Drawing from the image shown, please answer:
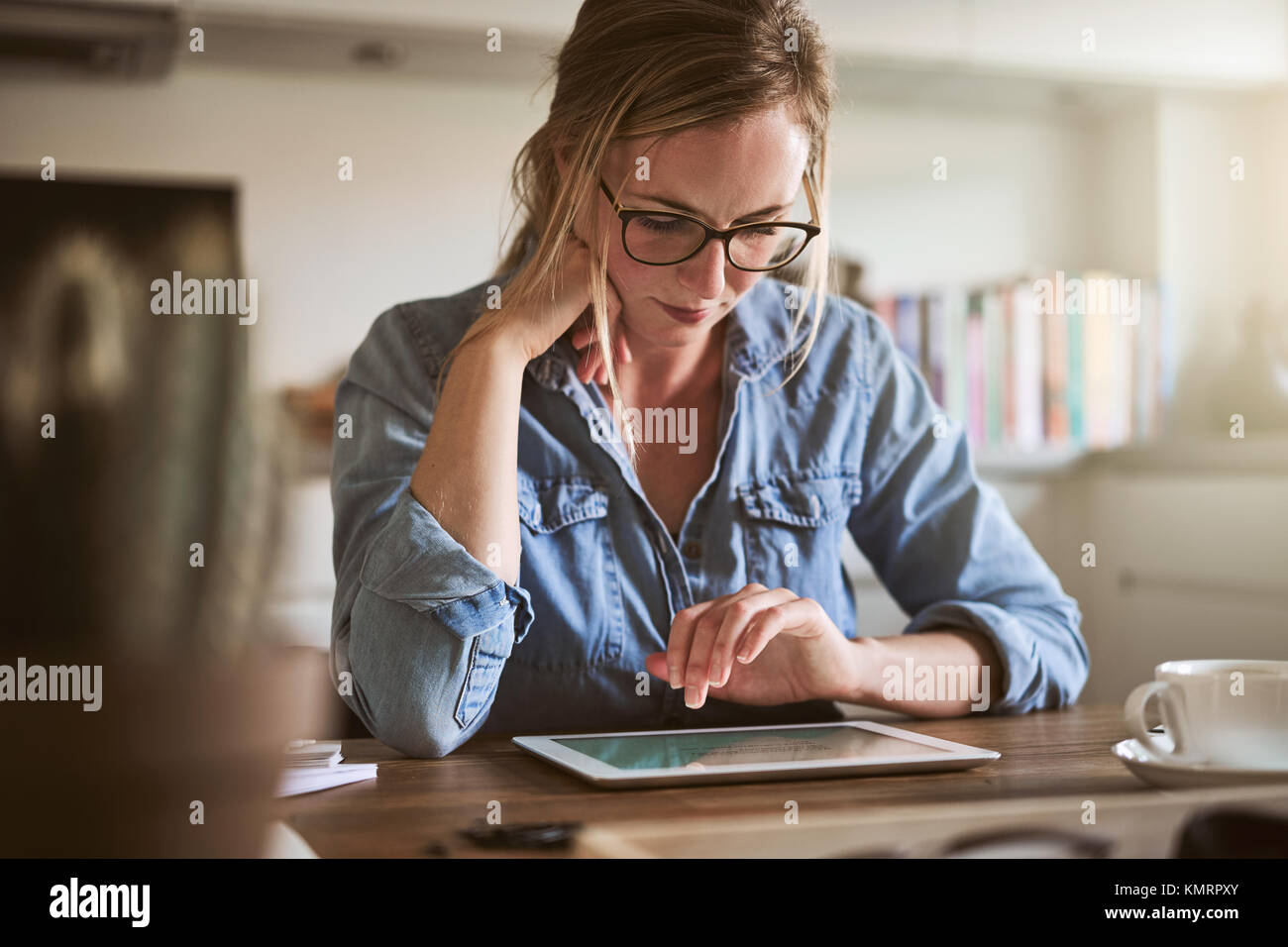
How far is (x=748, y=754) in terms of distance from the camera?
717 mm

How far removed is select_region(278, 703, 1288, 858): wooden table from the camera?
0.54 m

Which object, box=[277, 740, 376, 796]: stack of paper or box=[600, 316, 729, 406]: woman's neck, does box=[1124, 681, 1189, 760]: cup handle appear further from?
box=[600, 316, 729, 406]: woman's neck

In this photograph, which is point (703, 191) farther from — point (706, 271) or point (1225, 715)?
point (1225, 715)

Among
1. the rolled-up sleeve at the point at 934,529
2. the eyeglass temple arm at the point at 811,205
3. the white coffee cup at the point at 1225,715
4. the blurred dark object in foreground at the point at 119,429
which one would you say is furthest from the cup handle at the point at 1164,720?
the blurred dark object in foreground at the point at 119,429

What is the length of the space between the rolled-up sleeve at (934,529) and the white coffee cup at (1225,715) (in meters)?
0.35

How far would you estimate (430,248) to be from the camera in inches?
91.5

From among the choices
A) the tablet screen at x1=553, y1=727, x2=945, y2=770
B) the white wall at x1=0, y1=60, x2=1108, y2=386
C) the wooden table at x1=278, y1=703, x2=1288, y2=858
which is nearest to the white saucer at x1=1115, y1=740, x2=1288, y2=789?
Answer: the wooden table at x1=278, y1=703, x2=1288, y2=858

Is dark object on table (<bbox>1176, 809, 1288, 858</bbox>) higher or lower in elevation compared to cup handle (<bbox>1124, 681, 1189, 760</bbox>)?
lower

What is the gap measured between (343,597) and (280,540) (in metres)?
1.35

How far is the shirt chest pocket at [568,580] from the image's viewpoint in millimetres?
1031

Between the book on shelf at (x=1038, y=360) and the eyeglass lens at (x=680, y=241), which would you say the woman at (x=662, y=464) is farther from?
the book on shelf at (x=1038, y=360)

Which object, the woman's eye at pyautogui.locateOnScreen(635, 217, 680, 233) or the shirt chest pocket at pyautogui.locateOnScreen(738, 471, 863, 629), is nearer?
the woman's eye at pyautogui.locateOnScreen(635, 217, 680, 233)

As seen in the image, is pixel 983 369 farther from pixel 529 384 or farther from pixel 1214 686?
pixel 1214 686
